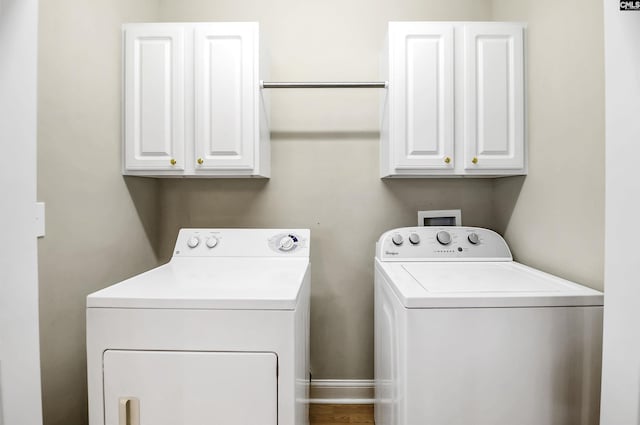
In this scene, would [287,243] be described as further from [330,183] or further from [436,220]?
[436,220]

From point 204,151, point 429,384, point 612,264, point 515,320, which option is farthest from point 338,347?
point 612,264

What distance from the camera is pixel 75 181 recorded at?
4.63ft

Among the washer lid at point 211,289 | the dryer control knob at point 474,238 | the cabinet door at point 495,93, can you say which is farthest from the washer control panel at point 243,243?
the cabinet door at point 495,93

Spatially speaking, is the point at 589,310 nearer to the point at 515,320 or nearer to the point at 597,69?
the point at 515,320

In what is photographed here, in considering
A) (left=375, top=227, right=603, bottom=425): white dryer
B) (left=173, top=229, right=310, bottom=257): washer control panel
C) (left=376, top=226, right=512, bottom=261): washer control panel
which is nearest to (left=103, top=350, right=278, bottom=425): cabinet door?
(left=375, top=227, right=603, bottom=425): white dryer

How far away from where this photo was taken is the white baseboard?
6.81ft

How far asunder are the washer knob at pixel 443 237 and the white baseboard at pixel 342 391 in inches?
40.9

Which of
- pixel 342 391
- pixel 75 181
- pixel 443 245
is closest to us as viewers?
pixel 75 181

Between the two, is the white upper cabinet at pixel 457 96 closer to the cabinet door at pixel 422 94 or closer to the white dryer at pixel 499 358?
the cabinet door at pixel 422 94

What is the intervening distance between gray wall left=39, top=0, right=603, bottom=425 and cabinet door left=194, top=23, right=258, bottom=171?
387 millimetres

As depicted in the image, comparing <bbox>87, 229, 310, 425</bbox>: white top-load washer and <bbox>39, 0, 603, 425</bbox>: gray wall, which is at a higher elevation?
<bbox>39, 0, 603, 425</bbox>: gray wall

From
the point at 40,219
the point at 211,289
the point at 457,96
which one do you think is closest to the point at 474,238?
the point at 457,96

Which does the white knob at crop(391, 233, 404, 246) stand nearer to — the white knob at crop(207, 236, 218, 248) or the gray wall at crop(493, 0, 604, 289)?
the gray wall at crop(493, 0, 604, 289)

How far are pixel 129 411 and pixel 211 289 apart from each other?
17.9 inches
